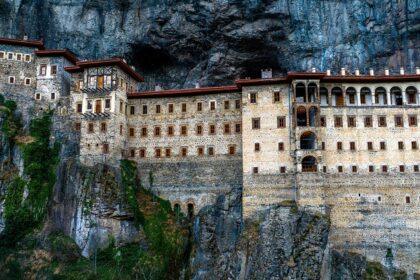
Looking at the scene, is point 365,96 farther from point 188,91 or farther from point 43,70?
point 43,70

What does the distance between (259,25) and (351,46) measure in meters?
10.6

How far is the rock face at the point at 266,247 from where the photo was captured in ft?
148

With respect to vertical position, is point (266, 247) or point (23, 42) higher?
point (23, 42)

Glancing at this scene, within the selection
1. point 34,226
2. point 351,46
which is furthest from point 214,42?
point 34,226

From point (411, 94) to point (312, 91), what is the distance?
9.59 m

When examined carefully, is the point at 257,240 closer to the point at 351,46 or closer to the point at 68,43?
the point at 351,46

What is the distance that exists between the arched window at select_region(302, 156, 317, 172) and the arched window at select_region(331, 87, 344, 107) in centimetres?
629

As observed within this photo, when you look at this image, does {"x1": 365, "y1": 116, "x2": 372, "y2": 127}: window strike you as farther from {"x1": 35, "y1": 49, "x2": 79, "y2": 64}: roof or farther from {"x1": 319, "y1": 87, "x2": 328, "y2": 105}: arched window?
{"x1": 35, "y1": 49, "x2": 79, "y2": 64}: roof

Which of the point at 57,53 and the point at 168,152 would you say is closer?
the point at 168,152

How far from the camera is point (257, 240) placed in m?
46.7

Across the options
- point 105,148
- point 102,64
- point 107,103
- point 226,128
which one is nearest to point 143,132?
point 105,148

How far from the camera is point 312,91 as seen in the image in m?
51.3

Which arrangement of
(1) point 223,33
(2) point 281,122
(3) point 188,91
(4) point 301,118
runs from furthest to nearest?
(1) point 223,33 < (3) point 188,91 < (4) point 301,118 < (2) point 281,122

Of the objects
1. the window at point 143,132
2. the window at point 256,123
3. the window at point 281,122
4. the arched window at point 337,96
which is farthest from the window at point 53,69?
the arched window at point 337,96
